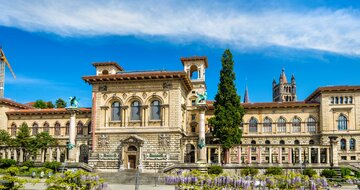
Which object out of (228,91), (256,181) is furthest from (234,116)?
(256,181)

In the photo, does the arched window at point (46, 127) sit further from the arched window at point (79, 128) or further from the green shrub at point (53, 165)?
the green shrub at point (53, 165)

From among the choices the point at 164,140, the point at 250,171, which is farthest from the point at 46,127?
the point at 250,171

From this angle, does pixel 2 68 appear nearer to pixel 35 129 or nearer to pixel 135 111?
pixel 35 129

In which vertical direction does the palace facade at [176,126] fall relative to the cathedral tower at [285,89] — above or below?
below

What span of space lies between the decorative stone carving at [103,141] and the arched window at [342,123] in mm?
32075

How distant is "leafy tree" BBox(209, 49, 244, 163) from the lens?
166ft

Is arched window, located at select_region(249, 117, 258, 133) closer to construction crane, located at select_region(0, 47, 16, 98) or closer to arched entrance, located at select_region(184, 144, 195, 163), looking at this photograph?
arched entrance, located at select_region(184, 144, 195, 163)

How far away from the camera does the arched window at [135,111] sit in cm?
4991

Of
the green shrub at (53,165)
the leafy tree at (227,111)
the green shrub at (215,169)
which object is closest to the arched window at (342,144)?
the leafy tree at (227,111)

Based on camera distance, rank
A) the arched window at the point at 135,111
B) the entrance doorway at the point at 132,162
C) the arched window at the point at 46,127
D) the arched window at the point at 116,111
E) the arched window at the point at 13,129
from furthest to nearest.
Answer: the arched window at the point at 13,129
the arched window at the point at 46,127
the arched window at the point at 116,111
the arched window at the point at 135,111
the entrance doorway at the point at 132,162

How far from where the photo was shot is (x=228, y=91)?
5288 centimetres

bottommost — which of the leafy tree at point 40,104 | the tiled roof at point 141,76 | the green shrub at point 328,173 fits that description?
the green shrub at point 328,173

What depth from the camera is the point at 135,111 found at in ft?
164

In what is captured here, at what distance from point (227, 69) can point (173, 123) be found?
11338 millimetres
